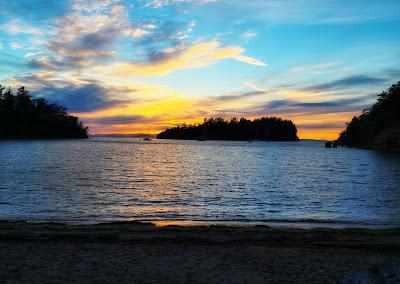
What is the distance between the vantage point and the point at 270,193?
1419 inches

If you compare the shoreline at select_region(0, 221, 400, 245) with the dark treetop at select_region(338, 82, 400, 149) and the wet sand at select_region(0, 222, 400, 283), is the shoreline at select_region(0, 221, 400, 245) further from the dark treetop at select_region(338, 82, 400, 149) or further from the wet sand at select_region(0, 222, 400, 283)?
the dark treetop at select_region(338, 82, 400, 149)

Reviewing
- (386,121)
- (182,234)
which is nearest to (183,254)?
(182,234)

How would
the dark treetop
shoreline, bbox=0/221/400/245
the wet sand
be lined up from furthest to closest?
the dark treetop
shoreline, bbox=0/221/400/245
the wet sand

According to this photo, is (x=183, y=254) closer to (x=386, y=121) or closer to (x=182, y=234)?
(x=182, y=234)

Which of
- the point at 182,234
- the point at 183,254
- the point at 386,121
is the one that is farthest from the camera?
the point at 386,121

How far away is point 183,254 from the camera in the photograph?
40.2 ft

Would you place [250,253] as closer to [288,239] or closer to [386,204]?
[288,239]

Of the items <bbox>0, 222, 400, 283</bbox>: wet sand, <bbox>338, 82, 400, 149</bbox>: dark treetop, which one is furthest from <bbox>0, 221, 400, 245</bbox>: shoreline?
<bbox>338, 82, 400, 149</bbox>: dark treetop

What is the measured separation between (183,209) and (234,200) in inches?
237

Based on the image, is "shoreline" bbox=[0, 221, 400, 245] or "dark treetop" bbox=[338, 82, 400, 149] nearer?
"shoreline" bbox=[0, 221, 400, 245]

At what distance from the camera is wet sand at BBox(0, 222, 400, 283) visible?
33.1 ft

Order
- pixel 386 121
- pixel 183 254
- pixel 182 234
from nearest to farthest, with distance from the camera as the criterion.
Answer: pixel 183 254
pixel 182 234
pixel 386 121

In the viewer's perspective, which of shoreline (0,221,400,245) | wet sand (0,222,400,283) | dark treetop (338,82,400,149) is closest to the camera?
wet sand (0,222,400,283)

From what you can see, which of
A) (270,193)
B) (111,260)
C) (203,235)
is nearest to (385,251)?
(203,235)
